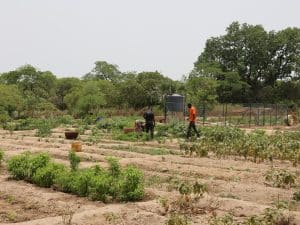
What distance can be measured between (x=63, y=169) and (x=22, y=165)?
1.30 metres

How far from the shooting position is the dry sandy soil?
331 inches

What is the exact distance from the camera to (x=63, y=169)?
11.1 meters

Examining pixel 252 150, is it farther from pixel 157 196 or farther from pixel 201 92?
pixel 201 92

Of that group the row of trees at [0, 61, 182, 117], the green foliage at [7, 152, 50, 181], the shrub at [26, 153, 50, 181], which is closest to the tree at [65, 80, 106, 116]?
the row of trees at [0, 61, 182, 117]

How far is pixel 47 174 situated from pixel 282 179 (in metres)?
5.07

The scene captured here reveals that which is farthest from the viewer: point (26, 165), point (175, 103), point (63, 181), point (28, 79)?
point (28, 79)

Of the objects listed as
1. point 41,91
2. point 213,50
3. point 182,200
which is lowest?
point 182,200

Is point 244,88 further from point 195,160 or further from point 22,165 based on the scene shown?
point 22,165

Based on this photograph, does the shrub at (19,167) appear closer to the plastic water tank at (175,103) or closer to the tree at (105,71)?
the plastic water tank at (175,103)

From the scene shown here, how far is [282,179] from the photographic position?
1146 centimetres

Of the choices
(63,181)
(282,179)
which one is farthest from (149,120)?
(63,181)

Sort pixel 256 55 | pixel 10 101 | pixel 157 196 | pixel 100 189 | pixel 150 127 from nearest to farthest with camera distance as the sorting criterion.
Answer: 1. pixel 100 189
2. pixel 157 196
3. pixel 150 127
4. pixel 10 101
5. pixel 256 55

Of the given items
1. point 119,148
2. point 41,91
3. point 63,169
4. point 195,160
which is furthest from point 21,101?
point 63,169

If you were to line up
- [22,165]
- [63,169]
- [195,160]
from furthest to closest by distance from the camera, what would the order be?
[195,160], [22,165], [63,169]
